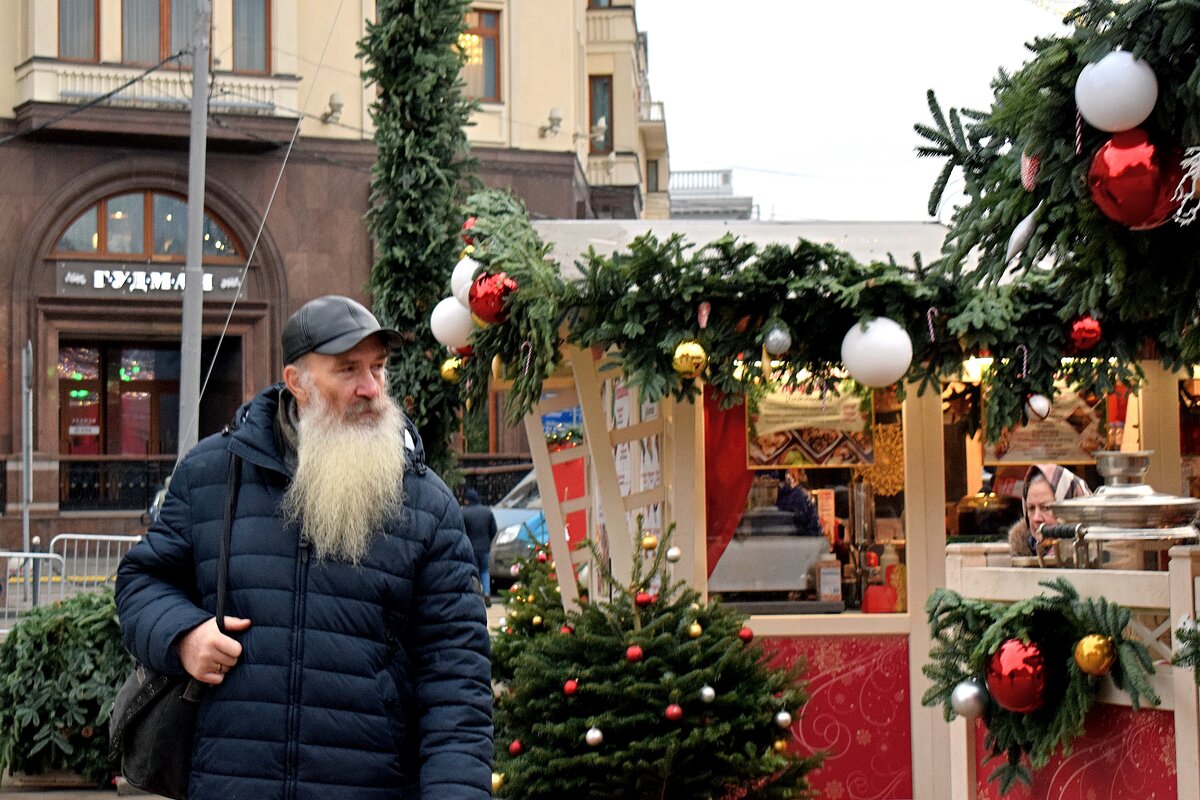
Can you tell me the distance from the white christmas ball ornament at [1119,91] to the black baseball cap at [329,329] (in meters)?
1.69

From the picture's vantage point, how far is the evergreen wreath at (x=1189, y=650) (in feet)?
15.5

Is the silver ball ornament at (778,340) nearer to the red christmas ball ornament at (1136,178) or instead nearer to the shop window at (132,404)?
the red christmas ball ornament at (1136,178)

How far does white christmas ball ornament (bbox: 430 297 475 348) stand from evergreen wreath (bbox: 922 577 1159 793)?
3493 mm

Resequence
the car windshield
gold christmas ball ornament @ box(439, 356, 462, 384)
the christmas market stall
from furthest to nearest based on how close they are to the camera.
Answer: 1. the car windshield
2. gold christmas ball ornament @ box(439, 356, 462, 384)
3. the christmas market stall

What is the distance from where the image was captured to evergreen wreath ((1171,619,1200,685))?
474 centimetres

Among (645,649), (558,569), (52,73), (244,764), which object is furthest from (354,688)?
(52,73)

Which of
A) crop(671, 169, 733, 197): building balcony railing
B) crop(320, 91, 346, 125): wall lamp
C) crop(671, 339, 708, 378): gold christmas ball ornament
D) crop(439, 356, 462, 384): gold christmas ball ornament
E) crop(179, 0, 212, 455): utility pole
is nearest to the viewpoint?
crop(671, 339, 708, 378): gold christmas ball ornament

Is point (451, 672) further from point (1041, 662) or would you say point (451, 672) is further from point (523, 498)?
point (523, 498)

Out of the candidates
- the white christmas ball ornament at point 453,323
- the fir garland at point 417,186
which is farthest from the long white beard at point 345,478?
the fir garland at point 417,186

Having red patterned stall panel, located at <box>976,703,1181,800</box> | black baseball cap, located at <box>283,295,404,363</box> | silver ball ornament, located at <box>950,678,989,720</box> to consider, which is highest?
Answer: black baseball cap, located at <box>283,295,404,363</box>

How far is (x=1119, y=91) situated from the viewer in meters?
3.74

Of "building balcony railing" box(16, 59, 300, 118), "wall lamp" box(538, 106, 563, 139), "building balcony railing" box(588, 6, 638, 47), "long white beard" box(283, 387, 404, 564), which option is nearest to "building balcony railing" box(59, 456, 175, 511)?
"building balcony railing" box(16, 59, 300, 118)

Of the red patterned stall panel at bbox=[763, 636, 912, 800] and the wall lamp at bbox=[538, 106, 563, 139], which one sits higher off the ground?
the wall lamp at bbox=[538, 106, 563, 139]

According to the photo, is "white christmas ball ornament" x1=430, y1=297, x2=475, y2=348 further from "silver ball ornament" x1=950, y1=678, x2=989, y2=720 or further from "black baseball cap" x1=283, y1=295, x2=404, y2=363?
"black baseball cap" x1=283, y1=295, x2=404, y2=363
